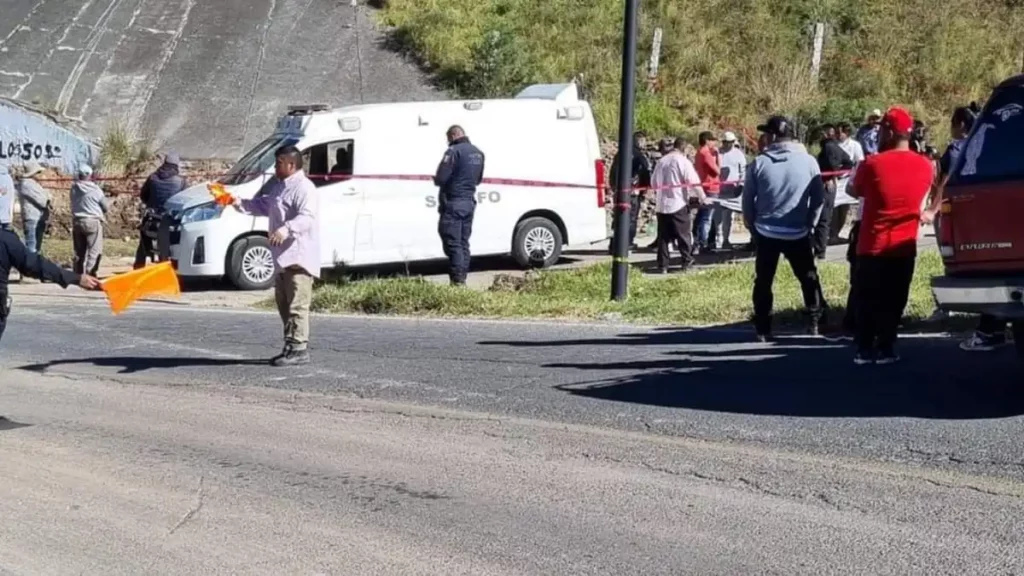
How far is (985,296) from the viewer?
8.23 m

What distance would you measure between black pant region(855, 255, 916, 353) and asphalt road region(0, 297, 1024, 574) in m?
0.30

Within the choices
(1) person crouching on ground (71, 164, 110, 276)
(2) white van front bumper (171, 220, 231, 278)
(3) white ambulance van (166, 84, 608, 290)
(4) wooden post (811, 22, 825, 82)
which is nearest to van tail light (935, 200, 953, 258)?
(3) white ambulance van (166, 84, 608, 290)

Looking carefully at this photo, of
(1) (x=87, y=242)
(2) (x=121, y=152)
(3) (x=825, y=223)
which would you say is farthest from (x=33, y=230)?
(3) (x=825, y=223)

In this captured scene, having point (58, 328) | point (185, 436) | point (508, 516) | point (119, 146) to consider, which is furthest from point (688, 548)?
point (119, 146)

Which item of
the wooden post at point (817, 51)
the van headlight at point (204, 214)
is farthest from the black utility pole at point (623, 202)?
the wooden post at point (817, 51)

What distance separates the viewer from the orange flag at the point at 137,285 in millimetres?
10594

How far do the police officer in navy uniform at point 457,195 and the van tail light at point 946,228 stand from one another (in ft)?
26.2

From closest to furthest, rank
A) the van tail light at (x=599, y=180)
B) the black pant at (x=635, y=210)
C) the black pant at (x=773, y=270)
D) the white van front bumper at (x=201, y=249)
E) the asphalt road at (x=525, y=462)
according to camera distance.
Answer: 1. the asphalt road at (x=525, y=462)
2. the black pant at (x=773, y=270)
3. the white van front bumper at (x=201, y=249)
4. the van tail light at (x=599, y=180)
5. the black pant at (x=635, y=210)

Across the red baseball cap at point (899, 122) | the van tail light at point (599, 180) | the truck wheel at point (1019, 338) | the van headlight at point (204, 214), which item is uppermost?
the red baseball cap at point (899, 122)

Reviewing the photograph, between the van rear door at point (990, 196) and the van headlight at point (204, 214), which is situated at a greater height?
the van rear door at point (990, 196)

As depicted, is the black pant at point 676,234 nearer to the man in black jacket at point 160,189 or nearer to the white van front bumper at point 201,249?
the white van front bumper at point 201,249

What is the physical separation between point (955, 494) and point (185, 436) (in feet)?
15.1

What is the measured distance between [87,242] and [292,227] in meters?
9.50

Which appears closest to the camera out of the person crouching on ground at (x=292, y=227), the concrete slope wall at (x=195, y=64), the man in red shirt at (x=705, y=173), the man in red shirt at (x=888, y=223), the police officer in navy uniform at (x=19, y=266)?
the police officer in navy uniform at (x=19, y=266)
